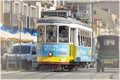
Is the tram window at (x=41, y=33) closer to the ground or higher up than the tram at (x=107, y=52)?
higher up

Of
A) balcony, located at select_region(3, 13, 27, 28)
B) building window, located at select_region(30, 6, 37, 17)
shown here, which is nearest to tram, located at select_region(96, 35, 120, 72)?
balcony, located at select_region(3, 13, 27, 28)

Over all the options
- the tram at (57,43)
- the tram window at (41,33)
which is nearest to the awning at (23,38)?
the tram window at (41,33)

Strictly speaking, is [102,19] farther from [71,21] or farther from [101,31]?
[71,21]

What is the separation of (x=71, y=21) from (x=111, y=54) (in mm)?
3277

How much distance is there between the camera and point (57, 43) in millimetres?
29234

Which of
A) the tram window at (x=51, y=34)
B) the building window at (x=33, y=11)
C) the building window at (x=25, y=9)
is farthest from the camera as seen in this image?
the building window at (x=33, y=11)

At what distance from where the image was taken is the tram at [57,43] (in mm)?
29203

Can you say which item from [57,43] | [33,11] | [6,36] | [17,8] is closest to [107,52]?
[57,43]

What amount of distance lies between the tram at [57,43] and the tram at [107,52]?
1511 mm

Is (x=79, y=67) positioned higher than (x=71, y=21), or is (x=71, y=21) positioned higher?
(x=71, y=21)

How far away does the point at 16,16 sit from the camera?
1917 inches

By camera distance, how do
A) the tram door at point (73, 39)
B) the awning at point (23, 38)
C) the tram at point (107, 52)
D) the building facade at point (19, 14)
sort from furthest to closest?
the building facade at point (19, 14)
the awning at point (23, 38)
the tram at point (107, 52)
the tram door at point (73, 39)

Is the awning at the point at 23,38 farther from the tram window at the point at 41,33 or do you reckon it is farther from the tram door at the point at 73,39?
the tram door at the point at 73,39

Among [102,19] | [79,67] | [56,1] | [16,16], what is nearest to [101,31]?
[102,19]
